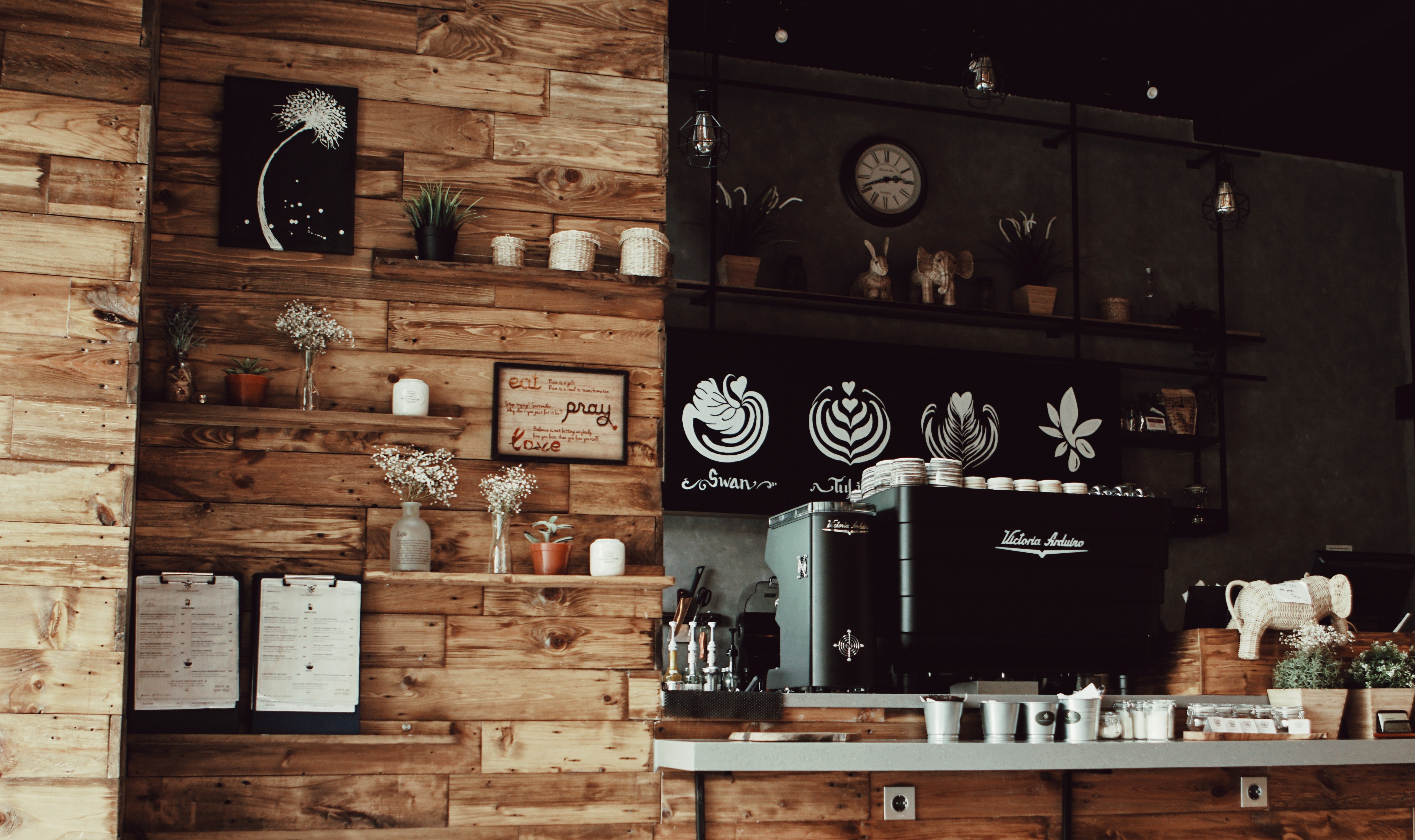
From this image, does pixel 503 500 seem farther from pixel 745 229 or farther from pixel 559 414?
pixel 745 229

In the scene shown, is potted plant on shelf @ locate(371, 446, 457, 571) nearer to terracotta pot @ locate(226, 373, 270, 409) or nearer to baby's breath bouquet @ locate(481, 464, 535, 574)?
baby's breath bouquet @ locate(481, 464, 535, 574)

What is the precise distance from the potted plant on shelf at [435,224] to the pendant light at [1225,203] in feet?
12.0

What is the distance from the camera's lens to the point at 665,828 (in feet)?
9.88

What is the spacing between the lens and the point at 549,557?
298 centimetres

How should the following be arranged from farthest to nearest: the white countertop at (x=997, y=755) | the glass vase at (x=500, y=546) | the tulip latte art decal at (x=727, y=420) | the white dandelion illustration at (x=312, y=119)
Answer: the tulip latte art decal at (x=727, y=420) < the white dandelion illustration at (x=312, y=119) < the glass vase at (x=500, y=546) < the white countertop at (x=997, y=755)

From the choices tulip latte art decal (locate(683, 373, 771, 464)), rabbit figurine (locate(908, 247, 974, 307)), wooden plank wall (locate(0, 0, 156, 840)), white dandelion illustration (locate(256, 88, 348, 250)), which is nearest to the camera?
wooden plank wall (locate(0, 0, 156, 840))

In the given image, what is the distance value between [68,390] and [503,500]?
3.27 feet

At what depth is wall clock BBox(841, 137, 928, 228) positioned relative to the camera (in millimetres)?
5656

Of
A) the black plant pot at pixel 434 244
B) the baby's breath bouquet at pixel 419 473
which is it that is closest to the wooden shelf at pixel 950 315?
the black plant pot at pixel 434 244

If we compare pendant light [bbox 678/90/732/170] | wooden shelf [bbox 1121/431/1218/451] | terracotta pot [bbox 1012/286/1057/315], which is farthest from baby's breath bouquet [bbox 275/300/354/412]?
wooden shelf [bbox 1121/431/1218/451]

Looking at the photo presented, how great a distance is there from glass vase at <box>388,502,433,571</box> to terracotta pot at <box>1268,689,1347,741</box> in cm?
239

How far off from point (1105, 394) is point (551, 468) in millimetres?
3396

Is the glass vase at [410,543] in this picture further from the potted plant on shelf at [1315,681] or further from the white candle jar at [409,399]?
the potted plant on shelf at [1315,681]

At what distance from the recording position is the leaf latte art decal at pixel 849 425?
5238 mm
